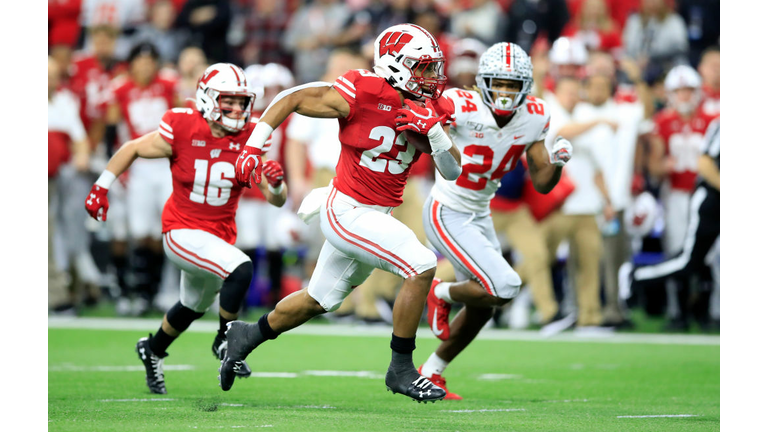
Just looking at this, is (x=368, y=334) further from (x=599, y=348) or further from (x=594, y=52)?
(x=594, y=52)

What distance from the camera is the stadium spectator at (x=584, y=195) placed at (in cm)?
1089

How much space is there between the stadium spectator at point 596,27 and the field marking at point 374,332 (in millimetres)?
4048

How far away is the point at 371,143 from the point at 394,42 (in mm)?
571

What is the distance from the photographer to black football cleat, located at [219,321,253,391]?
6129 millimetres

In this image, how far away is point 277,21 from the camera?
15172 mm

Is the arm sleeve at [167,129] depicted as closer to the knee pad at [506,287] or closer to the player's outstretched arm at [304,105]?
the player's outstretched arm at [304,105]

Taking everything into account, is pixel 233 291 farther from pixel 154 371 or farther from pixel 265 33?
pixel 265 33

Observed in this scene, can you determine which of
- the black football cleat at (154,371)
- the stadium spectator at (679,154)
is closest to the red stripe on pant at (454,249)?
the black football cleat at (154,371)

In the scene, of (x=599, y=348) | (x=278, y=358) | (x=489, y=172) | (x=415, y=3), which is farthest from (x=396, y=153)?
(x=415, y=3)

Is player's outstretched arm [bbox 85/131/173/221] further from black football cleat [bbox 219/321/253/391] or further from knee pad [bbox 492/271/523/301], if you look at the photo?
knee pad [bbox 492/271/523/301]

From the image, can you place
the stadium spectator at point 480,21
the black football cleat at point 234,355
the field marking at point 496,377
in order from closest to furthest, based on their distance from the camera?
1. the black football cleat at point 234,355
2. the field marking at point 496,377
3. the stadium spectator at point 480,21

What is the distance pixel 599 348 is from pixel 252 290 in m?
4.41

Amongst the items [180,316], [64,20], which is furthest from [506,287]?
[64,20]

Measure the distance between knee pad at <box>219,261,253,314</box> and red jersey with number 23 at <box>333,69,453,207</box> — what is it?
98 centimetres
